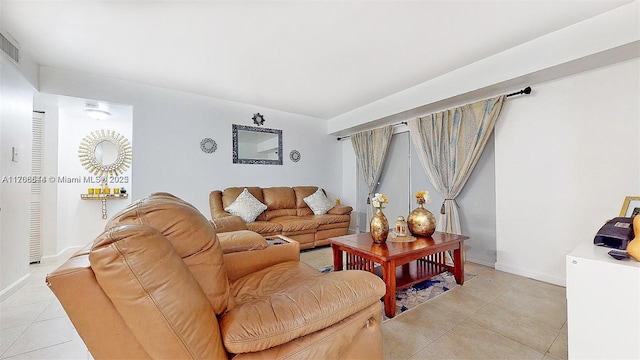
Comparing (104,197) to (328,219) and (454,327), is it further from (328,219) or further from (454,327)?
(454,327)

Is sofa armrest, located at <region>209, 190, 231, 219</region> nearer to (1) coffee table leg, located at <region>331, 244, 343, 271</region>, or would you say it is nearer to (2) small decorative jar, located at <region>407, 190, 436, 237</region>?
(1) coffee table leg, located at <region>331, 244, 343, 271</region>

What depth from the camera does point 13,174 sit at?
2.38m

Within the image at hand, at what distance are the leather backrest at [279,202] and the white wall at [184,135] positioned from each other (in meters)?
0.33

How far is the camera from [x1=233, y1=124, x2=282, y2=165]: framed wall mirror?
4328mm

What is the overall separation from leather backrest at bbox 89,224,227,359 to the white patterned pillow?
2.95 m

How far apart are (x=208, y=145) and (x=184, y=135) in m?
0.37

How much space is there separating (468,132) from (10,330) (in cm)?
473

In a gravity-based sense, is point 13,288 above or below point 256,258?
below

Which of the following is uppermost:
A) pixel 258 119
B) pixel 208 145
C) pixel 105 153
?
pixel 258 119

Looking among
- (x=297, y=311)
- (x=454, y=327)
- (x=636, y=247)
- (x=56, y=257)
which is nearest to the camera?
(x=297, y=311)

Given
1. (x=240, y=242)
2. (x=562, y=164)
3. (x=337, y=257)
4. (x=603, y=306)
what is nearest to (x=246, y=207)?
(x=337, y=257)

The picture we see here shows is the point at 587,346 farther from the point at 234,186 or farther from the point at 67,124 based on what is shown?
the point at 67,124

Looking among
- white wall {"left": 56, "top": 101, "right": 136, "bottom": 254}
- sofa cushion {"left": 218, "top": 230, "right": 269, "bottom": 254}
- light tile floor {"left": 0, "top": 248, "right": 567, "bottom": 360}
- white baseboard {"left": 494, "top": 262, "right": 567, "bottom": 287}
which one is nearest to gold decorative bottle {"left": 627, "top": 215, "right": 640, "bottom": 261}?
light tile floor {"left": 0, "top": 248, "right": 567, "bottom": 360}

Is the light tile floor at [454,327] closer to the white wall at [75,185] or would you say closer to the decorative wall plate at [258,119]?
the white wall at [75,185]
